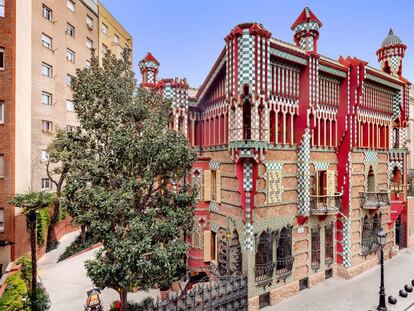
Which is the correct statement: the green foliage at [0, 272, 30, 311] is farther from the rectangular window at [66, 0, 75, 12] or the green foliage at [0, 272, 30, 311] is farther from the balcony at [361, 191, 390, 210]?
the rectangular window at [66, 0, 75, 12]

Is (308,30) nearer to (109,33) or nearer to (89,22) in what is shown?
(89,22)

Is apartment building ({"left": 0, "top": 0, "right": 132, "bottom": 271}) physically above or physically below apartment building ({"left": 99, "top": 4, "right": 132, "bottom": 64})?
below

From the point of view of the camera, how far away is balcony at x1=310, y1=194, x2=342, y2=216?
14.4 meters

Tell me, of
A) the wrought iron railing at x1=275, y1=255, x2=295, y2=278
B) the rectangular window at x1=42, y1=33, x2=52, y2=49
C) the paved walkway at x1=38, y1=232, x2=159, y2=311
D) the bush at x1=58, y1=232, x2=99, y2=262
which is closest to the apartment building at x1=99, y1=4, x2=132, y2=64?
the rectangular window at x1=42, y1=33, x2=52, y2=49

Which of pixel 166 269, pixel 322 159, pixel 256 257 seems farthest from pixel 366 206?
pixel 166 269

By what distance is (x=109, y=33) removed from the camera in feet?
102

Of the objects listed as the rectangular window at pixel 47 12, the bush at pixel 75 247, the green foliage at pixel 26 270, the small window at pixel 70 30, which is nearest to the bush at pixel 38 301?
the green foliage at pixel 26 270

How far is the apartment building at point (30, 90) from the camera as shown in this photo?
54.4 feet

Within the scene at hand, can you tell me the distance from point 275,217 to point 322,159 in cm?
500

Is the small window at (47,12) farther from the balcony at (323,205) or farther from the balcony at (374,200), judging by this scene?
the balcony at (374,200)

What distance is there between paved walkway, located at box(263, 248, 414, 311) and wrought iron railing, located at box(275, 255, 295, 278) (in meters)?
1.47

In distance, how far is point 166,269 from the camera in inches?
374

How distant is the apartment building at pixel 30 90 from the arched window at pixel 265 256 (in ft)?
51.5

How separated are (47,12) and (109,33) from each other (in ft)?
33.4
